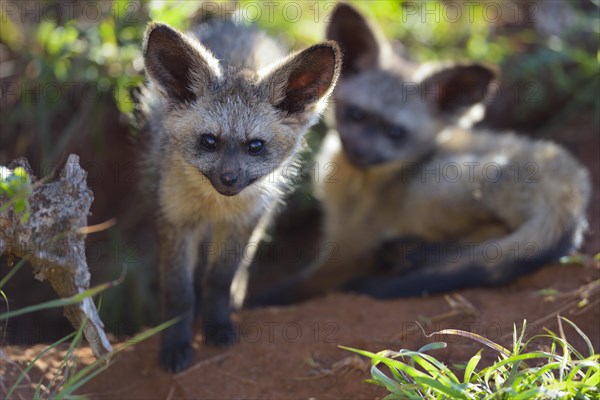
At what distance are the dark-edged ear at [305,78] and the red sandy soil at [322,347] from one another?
4.27ft

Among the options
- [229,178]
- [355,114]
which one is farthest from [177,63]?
[355,114]

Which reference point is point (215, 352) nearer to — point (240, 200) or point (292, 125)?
point (240, 200)

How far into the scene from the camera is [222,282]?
406 centimetres

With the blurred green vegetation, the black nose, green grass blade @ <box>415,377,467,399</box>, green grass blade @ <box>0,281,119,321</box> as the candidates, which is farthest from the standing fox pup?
green grass blade @ <box>415,377,467,399</box>

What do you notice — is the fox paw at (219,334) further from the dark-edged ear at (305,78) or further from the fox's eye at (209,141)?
the dark-edged ear at (305,78)

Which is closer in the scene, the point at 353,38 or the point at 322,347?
the point at 322,347

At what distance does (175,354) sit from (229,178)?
108cm

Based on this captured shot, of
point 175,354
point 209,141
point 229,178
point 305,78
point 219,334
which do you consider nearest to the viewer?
point 229,178

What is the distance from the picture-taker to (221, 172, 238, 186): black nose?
11.1 ft

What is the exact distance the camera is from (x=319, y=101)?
12.3 feet

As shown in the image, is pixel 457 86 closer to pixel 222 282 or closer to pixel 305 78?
pixel 305 78

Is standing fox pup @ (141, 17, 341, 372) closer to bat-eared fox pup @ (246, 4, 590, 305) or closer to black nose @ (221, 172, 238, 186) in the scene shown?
black nose @ (221, 172, 238, 186)

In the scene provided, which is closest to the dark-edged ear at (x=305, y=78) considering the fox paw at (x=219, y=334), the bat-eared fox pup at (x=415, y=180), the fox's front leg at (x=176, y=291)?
the fox's front leg at (x=176, y=291)

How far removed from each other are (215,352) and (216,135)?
1283 mm
